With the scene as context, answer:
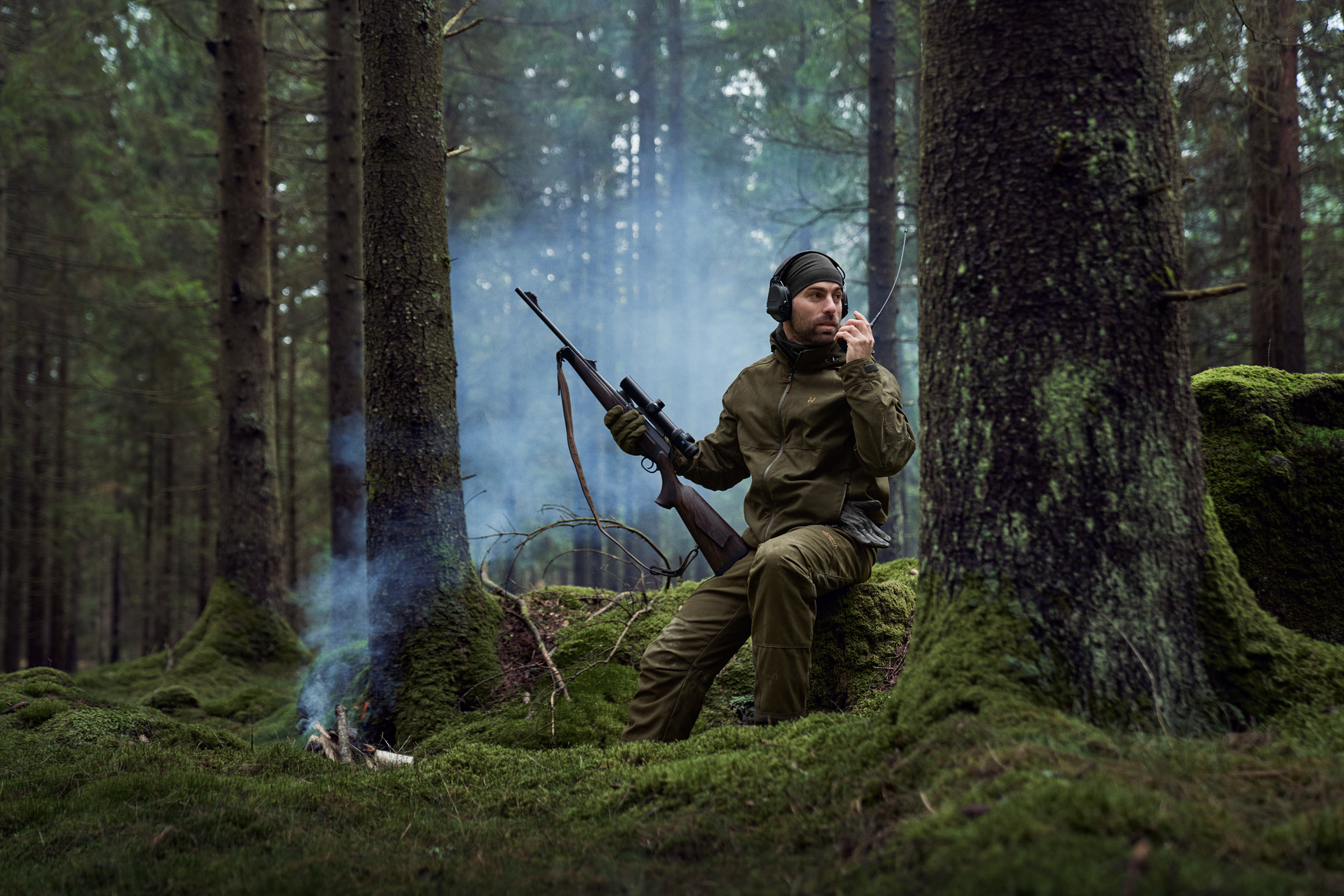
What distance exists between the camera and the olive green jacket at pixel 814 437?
3730mm

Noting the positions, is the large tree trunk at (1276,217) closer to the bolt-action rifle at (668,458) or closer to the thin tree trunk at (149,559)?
the bolt-action rifle at (668,458)

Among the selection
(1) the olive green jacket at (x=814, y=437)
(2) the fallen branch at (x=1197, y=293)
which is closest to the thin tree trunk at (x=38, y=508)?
(1) the olive green jacket at (x=814, y=437)

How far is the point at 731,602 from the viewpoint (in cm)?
404

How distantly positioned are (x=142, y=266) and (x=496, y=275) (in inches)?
318

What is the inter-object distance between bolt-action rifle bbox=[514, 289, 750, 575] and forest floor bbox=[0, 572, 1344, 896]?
1190 millimetres

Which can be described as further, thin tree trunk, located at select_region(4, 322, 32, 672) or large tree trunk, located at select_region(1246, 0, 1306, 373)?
thin tree trunk, located at select_region(4, 322, 32, 672)

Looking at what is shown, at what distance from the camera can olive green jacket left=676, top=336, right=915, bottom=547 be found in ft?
12.2

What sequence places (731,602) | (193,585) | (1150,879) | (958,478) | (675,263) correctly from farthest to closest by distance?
(675,263) < (193,585) < (731,602) < (958,478) < (1150,879)

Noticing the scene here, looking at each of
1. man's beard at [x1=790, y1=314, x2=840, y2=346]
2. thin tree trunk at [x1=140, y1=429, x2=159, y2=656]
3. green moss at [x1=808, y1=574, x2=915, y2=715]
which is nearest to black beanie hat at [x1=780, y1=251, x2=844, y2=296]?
man's beard at [x1=790, y1=314, x2=840, y2=346]

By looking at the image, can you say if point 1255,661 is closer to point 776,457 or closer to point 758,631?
point 758,631

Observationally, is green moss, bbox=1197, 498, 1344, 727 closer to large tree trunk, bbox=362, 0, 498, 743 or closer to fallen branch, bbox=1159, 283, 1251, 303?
fallen branch, bbox=1159, 283, 1251, 303

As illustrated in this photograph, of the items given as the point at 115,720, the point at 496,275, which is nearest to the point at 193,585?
the point at 496,275

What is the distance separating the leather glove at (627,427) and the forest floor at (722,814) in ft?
5.51

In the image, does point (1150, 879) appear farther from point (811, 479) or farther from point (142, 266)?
point (142, 266)
